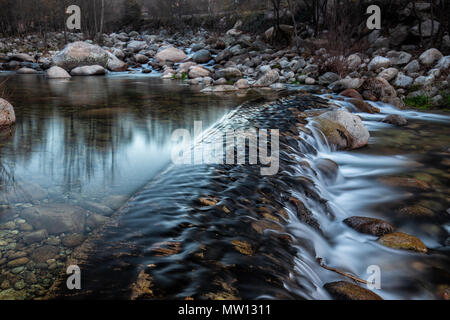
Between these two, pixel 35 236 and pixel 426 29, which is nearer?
pixel 35 236

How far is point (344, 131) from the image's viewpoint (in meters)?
6.01

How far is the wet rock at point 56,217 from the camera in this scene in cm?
244

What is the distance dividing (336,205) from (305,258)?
151cm

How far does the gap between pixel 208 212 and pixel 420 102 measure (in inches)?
352

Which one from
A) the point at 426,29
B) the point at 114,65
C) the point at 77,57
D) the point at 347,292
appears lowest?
the point at 347,292

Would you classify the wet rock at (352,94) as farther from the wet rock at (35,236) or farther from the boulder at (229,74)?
the wet rock at (35,236)

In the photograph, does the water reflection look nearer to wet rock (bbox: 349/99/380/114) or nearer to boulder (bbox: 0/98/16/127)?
→ boulder (bbox: 0/98/16/127)

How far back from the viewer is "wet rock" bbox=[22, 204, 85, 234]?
95.9 inches

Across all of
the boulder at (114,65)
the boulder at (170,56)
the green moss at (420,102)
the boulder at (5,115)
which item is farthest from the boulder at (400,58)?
the boulder at (114,65)

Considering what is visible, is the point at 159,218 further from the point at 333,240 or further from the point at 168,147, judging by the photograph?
the point at 168,147

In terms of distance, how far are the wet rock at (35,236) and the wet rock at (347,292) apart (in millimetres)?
2029

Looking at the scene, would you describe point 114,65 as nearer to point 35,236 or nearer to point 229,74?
point 229,74

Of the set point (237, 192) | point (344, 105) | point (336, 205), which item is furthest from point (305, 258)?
point (344, 105)

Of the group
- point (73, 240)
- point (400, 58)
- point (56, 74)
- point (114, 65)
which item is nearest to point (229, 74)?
point (400, 58)
